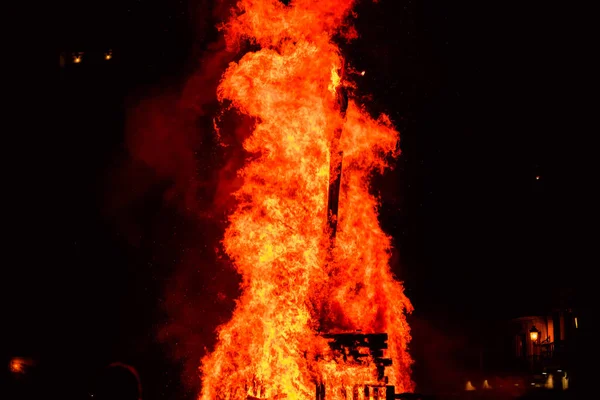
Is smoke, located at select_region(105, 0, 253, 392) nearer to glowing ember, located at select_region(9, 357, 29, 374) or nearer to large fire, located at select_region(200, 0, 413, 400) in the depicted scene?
large fire, located at select_region(200, 0, 413, 400)

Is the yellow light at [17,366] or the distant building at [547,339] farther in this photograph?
the distant building at [547,339]

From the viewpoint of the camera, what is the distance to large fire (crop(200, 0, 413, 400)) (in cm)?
712

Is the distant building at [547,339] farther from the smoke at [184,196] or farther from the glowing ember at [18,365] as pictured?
the glowing ember at [18,365]

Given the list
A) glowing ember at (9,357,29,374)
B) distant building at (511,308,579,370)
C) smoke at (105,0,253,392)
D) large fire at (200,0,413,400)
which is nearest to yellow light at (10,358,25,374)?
glowing ember at (9,357,29,374)

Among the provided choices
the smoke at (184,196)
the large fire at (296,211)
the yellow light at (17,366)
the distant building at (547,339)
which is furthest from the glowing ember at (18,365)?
the distant building at (547,339)

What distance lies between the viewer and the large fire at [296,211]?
23.4ft

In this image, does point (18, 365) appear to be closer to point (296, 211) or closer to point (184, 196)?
point (184, 196)

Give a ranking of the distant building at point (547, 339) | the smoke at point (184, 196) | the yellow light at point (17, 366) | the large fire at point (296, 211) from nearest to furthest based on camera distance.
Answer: the large fire at point (296, 211) < the smoke at point (184, 196) < the yellow light at point (17, 366) < the distant building at point (547, 339)

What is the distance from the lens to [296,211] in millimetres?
7730

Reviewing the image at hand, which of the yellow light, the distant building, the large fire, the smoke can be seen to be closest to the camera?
the large fire

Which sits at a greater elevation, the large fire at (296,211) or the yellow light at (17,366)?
the large fire at (296,211)

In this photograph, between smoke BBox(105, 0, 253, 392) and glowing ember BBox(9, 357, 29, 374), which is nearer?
smoke BBox(105, 0, 253, 392)

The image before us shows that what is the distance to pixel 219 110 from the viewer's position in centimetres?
1041

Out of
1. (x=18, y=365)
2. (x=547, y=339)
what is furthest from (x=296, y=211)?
(x=547, y=339)
